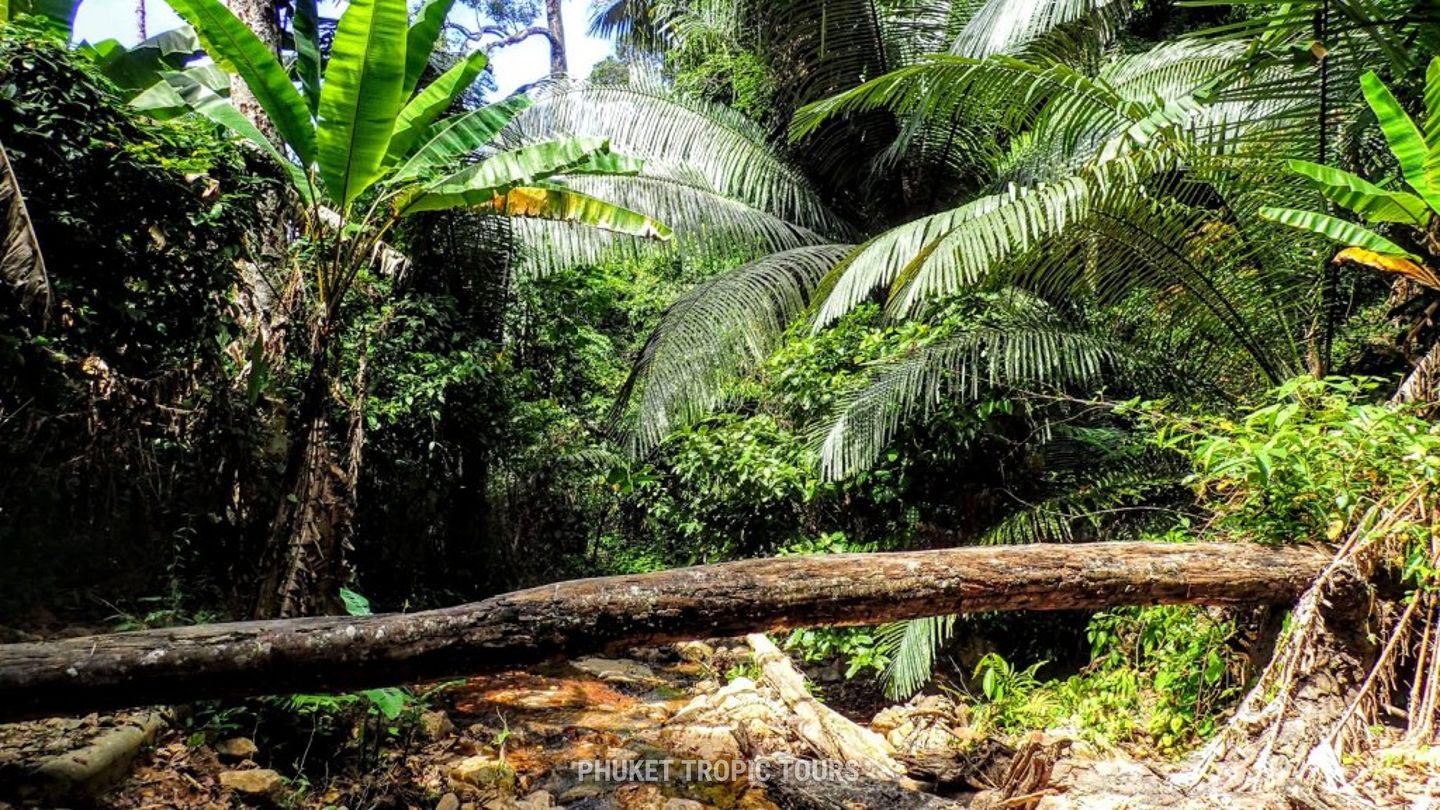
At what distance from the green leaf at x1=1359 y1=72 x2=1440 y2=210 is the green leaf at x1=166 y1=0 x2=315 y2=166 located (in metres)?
4.13

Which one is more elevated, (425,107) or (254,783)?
(425,107)

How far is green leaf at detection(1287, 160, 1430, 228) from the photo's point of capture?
2.64m

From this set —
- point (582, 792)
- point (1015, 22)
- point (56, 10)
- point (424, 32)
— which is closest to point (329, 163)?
point (424, 32)

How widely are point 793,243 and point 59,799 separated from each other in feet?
19.0

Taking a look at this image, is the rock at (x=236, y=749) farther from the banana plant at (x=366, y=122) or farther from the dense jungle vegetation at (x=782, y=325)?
the banana plant at (x=366, y=122)

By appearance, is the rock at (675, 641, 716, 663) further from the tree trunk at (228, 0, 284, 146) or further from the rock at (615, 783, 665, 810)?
the tree trunk at (228, 0, 284, 146)

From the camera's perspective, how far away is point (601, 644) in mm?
2256

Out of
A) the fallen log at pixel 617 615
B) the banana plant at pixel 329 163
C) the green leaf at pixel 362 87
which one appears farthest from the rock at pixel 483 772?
the green leaf at pixel 362 87

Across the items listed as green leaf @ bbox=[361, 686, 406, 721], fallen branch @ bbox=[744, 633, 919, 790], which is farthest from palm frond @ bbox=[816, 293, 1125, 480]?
green leaf @ bbox=[361, 686, 406, 721]

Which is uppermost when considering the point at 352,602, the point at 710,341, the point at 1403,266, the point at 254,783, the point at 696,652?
the point at 1403,266

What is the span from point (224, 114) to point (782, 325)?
3849 millimetres

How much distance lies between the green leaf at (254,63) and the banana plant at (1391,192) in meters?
3.91

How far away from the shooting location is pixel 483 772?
3463mm

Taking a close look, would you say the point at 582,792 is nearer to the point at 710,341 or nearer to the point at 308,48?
the point at 710,341
